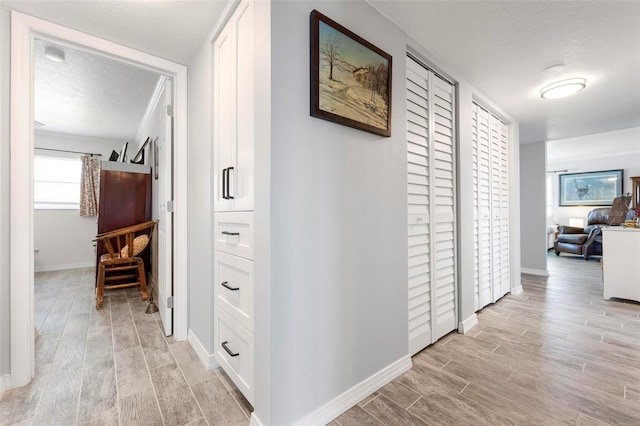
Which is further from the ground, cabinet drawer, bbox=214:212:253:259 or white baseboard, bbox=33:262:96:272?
cabinet drawer, bbox=214:212:253:259

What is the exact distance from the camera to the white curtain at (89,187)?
4.82 m

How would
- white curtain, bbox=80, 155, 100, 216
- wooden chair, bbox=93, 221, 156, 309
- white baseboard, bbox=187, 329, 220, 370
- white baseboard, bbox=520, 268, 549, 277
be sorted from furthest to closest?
white curtain, bbox=80, 155, 100, 216 < white baseboard, bbox=520, 268, 549, 277 < wooden chair, bbox=93, 221, 156, 309 < white baseboard, bbox=187, 329, 220, 370

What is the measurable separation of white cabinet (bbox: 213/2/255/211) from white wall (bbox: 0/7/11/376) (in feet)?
3.66

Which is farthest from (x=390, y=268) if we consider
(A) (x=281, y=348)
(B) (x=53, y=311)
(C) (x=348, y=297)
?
(B) (x=53, y=311)

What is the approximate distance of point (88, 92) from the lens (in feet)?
9.87

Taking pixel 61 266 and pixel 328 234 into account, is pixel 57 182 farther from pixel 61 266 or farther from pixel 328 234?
pixel 328 234

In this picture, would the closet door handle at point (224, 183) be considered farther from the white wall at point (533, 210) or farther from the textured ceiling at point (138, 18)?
the white wall at point (533, 210)

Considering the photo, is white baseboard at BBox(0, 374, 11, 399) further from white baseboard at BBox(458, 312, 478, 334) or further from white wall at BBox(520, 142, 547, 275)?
white wall at BBox(520, 142, 547, 275)

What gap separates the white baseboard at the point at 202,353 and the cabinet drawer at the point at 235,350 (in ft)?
0.26

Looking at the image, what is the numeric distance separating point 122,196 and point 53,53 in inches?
74.7

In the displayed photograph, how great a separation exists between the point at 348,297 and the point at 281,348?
0.43m

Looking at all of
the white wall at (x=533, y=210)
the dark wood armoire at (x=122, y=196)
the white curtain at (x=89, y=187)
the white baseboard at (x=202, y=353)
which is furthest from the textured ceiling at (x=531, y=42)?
the white curtain at (x=89, y=187)

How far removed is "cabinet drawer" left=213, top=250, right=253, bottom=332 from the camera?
1.34m

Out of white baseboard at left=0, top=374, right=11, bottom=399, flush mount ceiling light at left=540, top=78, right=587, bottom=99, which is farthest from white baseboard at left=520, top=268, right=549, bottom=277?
white baseboard at left=0, top=374, right=11, bottom=399
